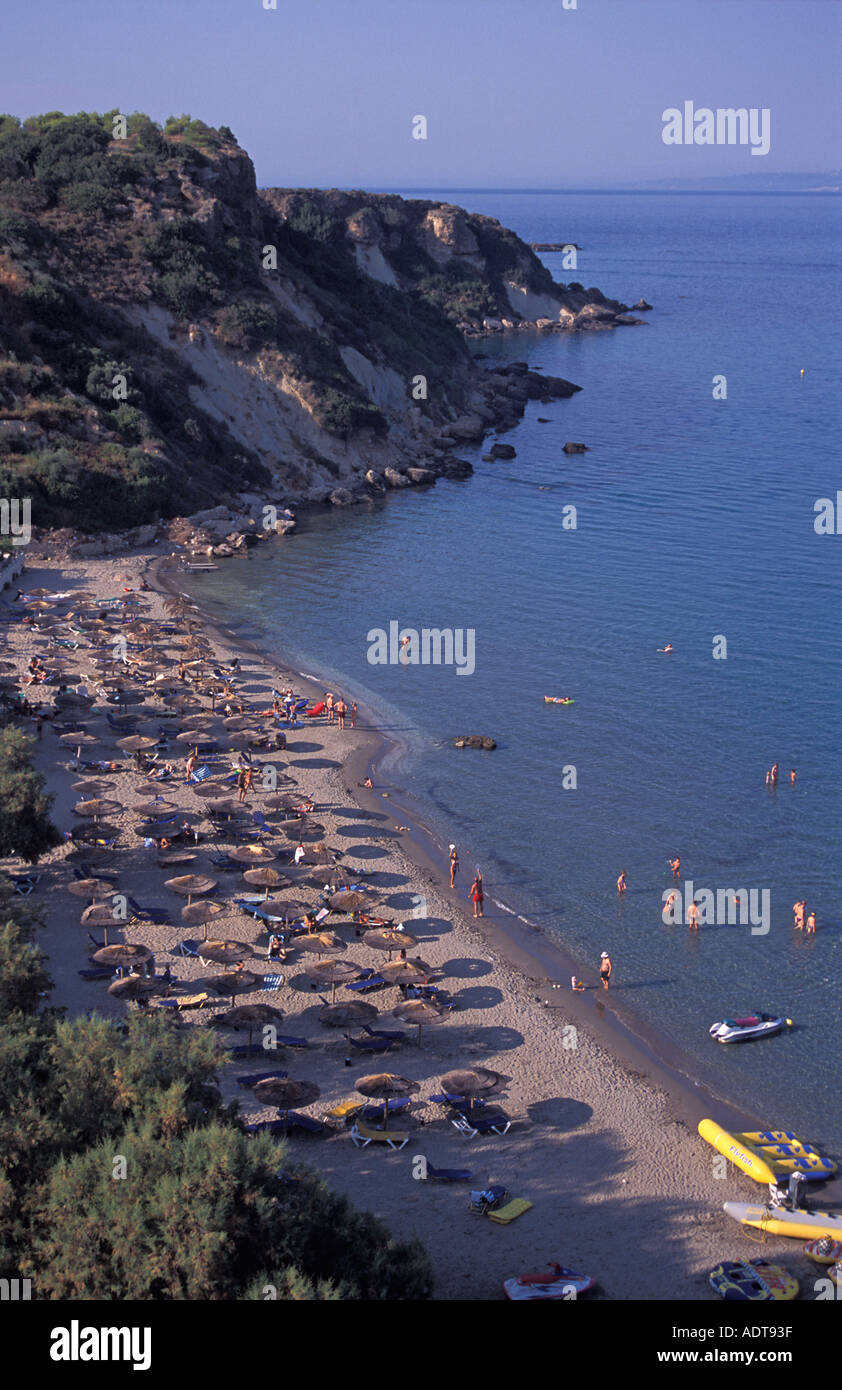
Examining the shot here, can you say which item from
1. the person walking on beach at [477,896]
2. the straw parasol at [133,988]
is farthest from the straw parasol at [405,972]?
the straw parasol at [133,988]

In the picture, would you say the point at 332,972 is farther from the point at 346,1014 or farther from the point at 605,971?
the point at 605,971

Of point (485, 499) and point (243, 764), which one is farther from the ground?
point (485, 499)

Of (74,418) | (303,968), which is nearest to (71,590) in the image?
(74,418)

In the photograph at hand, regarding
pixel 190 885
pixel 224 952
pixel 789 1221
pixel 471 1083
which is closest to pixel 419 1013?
pixel 471 1083

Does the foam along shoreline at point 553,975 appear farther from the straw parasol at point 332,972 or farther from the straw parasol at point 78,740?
the straw parasol at point 78,740

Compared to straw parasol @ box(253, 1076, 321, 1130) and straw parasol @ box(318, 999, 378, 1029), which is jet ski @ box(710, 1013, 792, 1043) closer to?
straw parasol @ box(318, 999, 378, 1029)

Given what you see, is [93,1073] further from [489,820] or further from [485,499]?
[485,499]
